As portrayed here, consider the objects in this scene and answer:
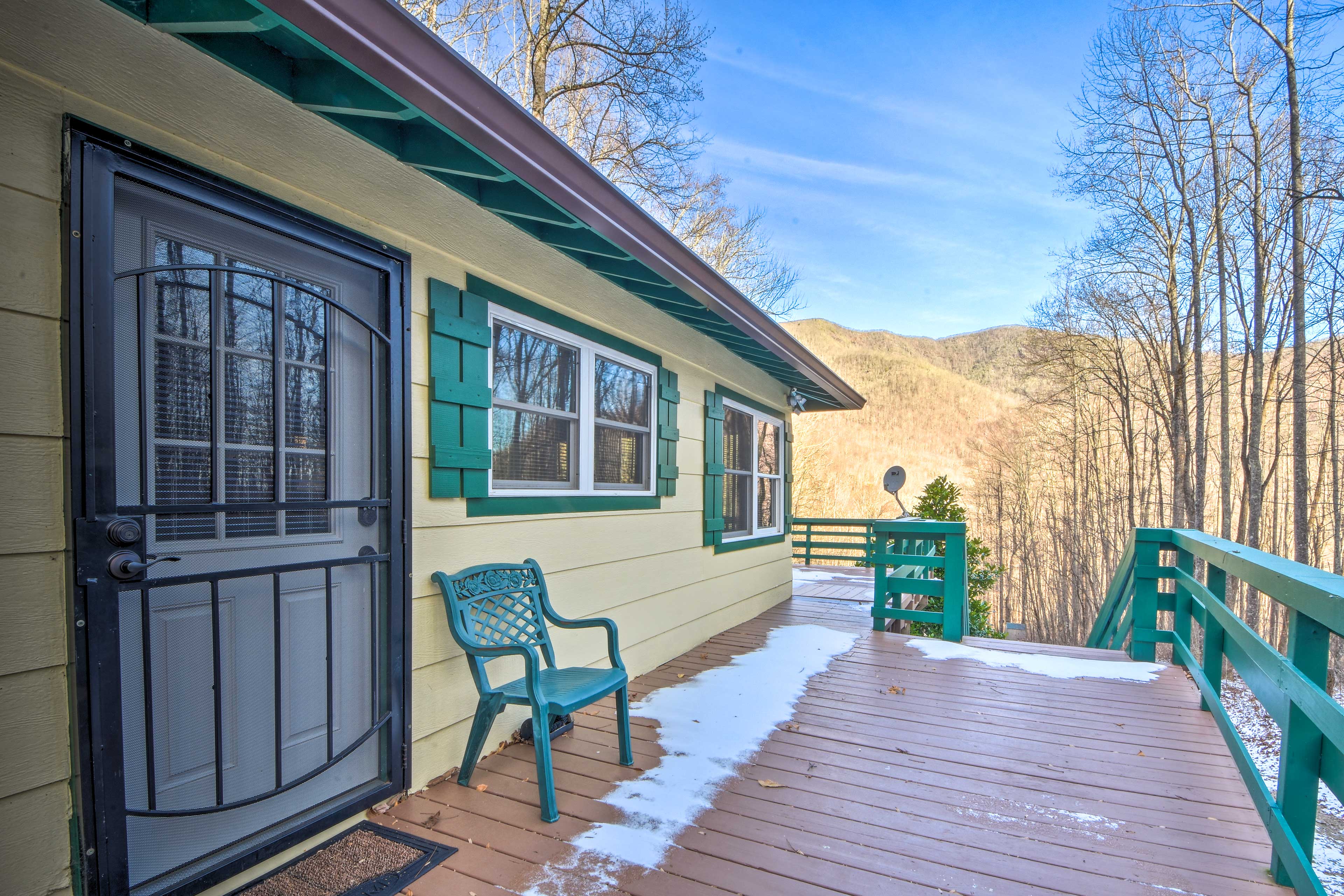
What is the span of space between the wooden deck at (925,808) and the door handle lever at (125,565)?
1.09 m

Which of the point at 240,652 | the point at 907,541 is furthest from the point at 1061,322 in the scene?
the point at 240,652

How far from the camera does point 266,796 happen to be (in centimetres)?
172

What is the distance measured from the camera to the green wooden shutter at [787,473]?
21.6 feet

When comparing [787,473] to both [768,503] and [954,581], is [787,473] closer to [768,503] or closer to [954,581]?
[768,503]

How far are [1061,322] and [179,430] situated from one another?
11.5 m

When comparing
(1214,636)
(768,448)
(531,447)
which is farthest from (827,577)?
(531,447)

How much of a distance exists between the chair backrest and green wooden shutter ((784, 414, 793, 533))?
4.07 m

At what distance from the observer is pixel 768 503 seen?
6332mm

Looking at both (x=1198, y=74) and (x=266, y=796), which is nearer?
(x=266, y=796)

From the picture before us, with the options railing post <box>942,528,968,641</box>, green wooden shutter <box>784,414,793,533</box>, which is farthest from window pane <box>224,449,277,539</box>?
green wooden shutter <box>784,414,793,533</box>

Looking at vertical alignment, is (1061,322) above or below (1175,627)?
above

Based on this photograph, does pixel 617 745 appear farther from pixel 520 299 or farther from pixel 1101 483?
pixel 1101 483

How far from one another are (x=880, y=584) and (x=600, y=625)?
3059 mm

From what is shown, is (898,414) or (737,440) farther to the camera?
(898,414)
